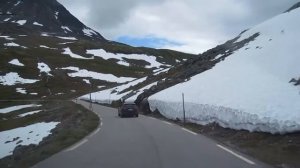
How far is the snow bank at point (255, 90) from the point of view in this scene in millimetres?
17403

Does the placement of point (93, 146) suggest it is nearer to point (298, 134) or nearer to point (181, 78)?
A: point (298, 134)

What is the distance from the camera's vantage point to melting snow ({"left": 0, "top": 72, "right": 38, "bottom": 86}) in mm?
115519

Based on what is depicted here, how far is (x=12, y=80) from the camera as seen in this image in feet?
390

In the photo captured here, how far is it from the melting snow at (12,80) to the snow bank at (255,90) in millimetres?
77600

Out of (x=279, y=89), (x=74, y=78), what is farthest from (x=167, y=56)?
(x=279, y=89)

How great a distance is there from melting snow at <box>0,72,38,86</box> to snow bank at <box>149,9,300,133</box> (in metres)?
77.6

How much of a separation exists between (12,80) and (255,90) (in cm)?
10195

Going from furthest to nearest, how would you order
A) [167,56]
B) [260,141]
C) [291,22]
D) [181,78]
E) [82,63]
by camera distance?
[167,56] < [82,63] < [181,78] < [291,22] < [260,141]

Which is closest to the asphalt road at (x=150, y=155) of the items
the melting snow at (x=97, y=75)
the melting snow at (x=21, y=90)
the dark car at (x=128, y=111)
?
the dark car at (x=128, y=111)

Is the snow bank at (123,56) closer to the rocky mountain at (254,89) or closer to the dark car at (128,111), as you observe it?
the rocky mountain at (254,89)

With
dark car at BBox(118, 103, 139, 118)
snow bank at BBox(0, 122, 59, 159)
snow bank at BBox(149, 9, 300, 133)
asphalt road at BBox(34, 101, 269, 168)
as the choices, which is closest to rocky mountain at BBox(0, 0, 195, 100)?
dark car at BBox(118, 103, 139, 118)

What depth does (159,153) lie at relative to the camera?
46.4 feet

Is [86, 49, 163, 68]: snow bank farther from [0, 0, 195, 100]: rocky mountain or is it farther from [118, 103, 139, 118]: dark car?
[118, 103, 139, 118]: dark car

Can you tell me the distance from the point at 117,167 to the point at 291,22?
37.8 metres
